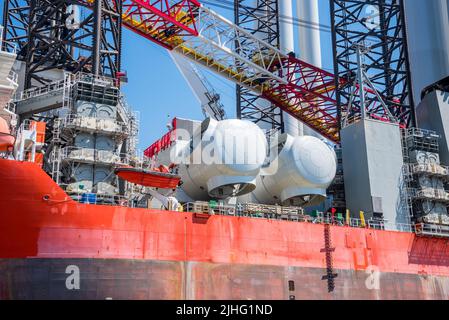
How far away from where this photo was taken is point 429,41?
49094mm

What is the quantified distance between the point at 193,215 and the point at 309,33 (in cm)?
3539


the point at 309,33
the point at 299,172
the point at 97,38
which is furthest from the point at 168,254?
the point at 309,33

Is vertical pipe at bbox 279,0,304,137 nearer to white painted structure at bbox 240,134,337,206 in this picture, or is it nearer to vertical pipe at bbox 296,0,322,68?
vertical pipe at bbox 296,0,322,68

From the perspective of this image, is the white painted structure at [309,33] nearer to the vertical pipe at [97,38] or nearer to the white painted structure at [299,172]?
the white painted structure at [299,172]

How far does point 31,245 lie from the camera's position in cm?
1756

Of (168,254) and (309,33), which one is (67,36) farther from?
(309,33)

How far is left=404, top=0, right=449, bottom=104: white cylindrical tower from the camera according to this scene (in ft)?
159

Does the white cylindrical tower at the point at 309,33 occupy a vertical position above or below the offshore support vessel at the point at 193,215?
above

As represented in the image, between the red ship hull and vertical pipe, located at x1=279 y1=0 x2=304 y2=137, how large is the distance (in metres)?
25.8

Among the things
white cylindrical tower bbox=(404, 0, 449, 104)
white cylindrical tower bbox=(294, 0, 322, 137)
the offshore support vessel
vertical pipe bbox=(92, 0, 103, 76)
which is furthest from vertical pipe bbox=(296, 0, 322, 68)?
vertical pipe bbox=(92, 0, 103, 76)

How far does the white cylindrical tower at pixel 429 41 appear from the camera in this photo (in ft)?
159

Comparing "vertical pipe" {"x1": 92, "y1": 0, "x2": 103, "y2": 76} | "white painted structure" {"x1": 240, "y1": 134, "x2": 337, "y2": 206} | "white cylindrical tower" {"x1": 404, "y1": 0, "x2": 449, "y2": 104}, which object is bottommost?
"white painted structure" {"x1": 240, "y1": 134, "x2": 337, "y2": 206}

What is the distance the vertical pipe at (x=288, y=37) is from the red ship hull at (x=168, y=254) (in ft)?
84.7

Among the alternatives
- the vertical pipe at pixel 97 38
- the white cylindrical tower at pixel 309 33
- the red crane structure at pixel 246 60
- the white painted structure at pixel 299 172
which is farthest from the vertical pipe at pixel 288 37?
the vertical pipe at pixel 97 38
